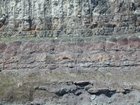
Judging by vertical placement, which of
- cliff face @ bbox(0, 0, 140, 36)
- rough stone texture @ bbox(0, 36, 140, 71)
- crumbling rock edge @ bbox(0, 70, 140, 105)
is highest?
cliff face @ bbox(0, 0, 140, 36)

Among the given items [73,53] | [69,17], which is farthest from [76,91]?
[69,17]

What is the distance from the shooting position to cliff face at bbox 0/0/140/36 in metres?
8.31

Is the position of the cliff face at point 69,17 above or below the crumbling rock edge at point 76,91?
above

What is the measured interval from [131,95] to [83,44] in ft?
5.40

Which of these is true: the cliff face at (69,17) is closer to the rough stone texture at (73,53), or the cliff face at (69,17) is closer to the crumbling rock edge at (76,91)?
the rough stone texture at (73,53)

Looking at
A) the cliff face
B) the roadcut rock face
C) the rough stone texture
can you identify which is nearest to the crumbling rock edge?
the roadcut rock face

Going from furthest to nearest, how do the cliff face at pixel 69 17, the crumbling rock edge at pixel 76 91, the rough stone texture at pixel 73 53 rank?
the cliff face at pixel 69 17, the rough stone texture at pixel 73 53, the crumbling rock edge at pixel 76 91

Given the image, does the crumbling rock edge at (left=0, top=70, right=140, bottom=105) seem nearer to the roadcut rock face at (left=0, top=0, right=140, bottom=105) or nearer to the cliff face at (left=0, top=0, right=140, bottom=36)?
the roadcut rock face at (left=0, top=0, right=140, bottom=105)

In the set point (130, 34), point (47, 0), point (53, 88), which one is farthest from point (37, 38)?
point (130, 34)

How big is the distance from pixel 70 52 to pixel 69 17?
94 cm

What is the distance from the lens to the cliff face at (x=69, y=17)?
8.31 meters

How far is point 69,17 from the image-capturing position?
843 centimetres

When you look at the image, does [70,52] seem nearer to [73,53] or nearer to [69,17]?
[73,53]

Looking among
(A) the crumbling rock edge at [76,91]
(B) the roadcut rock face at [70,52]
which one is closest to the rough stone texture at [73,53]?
(B) the roadcut rock face at [70,52]
